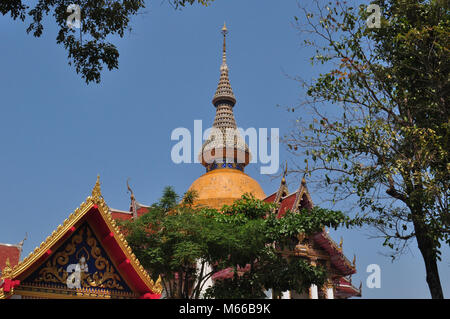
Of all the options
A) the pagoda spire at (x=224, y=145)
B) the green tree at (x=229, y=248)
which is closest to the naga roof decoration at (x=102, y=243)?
the green tree at (x=229, y=248)

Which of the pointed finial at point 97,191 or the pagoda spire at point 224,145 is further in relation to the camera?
the pagoda spire at point 224,145

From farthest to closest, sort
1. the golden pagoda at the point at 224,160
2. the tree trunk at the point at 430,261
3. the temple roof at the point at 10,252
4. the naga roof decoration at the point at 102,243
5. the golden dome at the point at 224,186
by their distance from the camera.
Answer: the golden pagoda at the point at 224,160, the golden dome at the point at 224,186, the temple roof at the point at 10,252, the tree trunk at the point at 430,261, the naga roof decoration at the point at 102,243

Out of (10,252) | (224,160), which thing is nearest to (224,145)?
(224,160)

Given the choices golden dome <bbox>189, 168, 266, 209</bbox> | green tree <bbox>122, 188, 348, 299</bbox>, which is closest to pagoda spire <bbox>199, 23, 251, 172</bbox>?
golden dome <bbox>189, 168, 266, 209</bbox>

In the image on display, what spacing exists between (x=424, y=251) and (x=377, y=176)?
7.04 feet

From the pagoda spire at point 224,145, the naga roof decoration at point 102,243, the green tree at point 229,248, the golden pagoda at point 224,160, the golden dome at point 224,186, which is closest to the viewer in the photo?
the naga roof decoration at point 102,243

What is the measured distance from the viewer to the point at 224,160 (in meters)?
37.0

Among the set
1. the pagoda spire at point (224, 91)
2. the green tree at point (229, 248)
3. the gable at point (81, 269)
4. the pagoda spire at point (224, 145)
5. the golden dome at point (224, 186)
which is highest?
the pagoda spire at point (224, 91)

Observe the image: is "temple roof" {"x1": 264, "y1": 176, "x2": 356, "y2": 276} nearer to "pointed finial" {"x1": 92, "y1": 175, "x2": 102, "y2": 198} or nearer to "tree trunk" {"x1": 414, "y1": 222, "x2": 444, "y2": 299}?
"tree trunk" {"x1": 414, "y1": 222, "x2": 444, "y2": 299}

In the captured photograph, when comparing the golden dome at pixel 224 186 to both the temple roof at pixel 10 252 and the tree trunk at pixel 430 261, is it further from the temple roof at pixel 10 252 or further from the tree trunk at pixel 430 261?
the tree trunk at pixel 430 261

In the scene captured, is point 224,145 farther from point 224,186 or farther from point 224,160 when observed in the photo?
point 224,186

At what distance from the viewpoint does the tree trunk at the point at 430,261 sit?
454 inches
